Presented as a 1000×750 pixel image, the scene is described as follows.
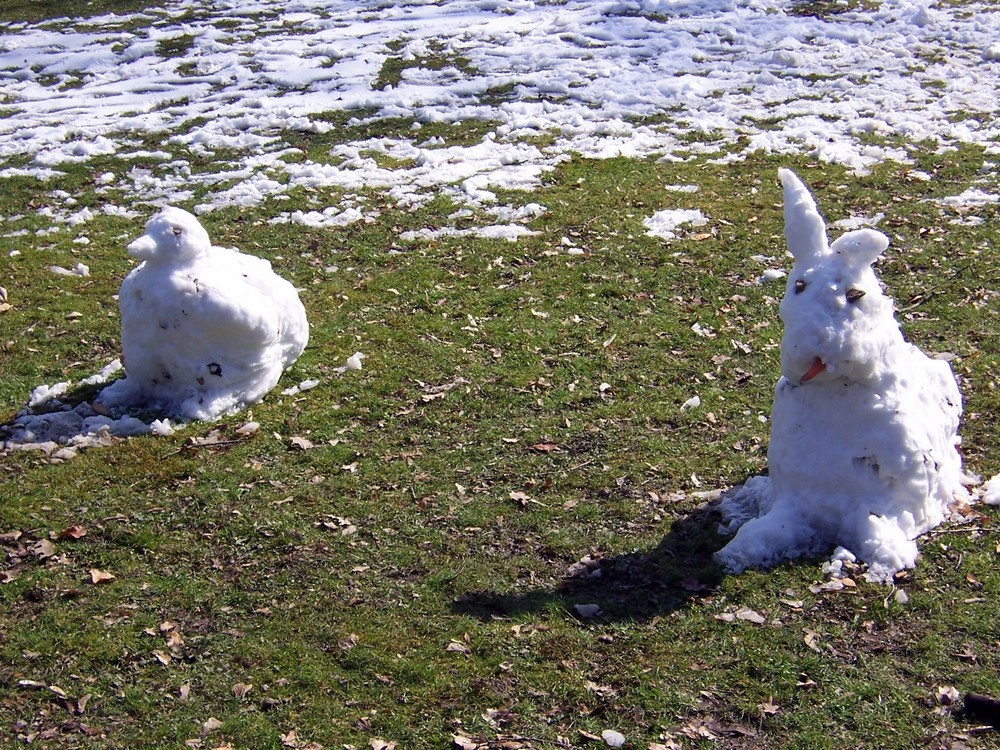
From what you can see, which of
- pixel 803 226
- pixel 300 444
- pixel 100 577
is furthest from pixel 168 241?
pixel 803 226

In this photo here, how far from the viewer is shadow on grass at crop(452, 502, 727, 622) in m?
5.30

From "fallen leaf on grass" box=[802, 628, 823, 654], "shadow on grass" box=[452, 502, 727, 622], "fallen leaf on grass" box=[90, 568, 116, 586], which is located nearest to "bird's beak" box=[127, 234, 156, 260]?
"fallen leaf on grass" box=[90, 568, 116, 586]

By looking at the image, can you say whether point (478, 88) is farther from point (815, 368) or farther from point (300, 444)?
point (815, 368)

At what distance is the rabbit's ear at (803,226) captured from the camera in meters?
5.32

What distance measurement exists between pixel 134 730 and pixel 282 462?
2284 millimetres

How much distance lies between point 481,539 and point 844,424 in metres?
2.10

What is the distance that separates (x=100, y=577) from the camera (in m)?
5.57

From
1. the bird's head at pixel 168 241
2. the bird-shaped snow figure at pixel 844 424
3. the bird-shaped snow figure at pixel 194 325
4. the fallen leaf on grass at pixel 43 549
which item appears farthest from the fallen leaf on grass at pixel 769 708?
the bird's head at pixel 168 241

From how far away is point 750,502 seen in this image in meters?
5.99

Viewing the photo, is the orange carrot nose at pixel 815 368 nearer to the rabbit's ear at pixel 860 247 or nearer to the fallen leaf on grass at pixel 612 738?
the rabbit's ear at pixel 860 247

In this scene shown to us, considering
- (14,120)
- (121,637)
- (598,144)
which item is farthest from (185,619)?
(14,120)

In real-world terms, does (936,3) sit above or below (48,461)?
above

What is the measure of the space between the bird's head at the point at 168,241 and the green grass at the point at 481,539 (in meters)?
1.19

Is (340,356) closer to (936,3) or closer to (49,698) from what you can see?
(49,698)
